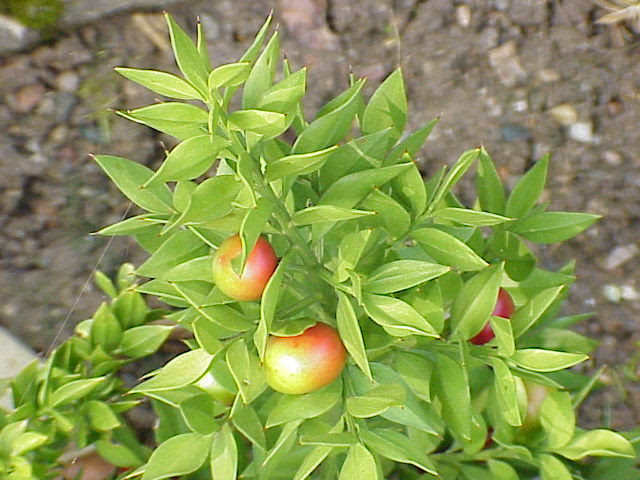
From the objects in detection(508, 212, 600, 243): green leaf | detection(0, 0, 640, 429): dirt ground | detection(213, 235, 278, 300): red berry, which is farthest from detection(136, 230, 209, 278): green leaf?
detection(0, 0, 640, 429): dirt ground

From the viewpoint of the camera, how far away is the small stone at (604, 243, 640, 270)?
166 cm

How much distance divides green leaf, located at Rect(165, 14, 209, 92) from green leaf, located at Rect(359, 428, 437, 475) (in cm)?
41

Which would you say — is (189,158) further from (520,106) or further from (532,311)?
(520,106)

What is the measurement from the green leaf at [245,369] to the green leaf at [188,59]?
28 centimetres

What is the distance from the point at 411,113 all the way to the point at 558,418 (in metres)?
1.07

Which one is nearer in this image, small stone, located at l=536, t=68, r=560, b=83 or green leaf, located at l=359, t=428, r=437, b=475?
green leaf, located at l=359, t=428, r=437, b=475

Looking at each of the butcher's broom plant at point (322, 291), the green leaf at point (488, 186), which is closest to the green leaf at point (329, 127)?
the butcher's broom plant at point (322, 291)

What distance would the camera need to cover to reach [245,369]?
0.73 m

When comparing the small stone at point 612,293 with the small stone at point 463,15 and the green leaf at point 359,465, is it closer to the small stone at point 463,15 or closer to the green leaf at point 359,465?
the small stone at point 463,15

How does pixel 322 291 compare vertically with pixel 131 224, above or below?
below

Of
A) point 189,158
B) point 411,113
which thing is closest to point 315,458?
point 189,158

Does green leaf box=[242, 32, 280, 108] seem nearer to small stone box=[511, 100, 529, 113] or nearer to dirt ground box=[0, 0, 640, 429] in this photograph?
dirt ground box=[0, 0, 640, 429]

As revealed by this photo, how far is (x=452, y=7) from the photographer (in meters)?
1.89

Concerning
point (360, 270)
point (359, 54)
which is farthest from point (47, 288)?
point (360, 270)
